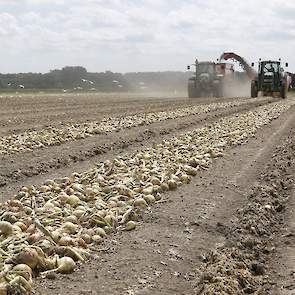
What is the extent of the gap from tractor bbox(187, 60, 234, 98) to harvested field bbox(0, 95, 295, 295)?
24541 millimetres

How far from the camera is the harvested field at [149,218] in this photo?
13.5 ft

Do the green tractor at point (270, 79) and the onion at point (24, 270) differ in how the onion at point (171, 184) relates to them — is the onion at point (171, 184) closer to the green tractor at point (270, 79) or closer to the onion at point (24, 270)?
the onion at point (24, 270)

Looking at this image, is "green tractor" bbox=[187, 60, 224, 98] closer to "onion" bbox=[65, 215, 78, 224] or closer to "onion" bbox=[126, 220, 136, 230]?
"onion" bbox=[126, 220, 136, 230]

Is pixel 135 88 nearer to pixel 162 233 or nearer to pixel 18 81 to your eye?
pixel 18 81


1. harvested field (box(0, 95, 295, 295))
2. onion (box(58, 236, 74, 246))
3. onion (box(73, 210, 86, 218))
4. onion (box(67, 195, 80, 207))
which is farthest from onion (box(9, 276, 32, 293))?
onion (box(67, 195, 80, 207))

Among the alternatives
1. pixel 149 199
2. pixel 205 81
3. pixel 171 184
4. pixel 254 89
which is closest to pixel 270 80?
pixel 254 89

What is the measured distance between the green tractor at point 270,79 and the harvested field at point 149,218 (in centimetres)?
2306

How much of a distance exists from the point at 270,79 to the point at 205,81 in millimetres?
3953

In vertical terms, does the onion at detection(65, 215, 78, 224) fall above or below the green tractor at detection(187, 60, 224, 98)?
below

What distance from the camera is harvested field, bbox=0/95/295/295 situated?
4102mm

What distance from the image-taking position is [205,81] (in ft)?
117

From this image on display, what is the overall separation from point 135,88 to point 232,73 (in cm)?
2265

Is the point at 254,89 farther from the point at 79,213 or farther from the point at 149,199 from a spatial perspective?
the point at 79,213

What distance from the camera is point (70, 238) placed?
4410 mm
